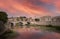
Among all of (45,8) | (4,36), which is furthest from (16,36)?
(45,8)

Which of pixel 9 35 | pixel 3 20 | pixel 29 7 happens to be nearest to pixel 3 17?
pixel 3 20

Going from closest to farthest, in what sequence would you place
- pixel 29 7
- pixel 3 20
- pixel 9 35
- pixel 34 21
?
1. pixel 9 35
2. pixel 3 20
3. pixel 29 7
4. pixel 34 21

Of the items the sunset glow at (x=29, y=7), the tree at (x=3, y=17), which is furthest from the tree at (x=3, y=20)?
the sunset glow at (x=29, y=7)

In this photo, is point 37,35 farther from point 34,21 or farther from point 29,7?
point 29,7

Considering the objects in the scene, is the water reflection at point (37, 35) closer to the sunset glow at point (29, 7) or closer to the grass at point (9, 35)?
the grass at point (9, 35)

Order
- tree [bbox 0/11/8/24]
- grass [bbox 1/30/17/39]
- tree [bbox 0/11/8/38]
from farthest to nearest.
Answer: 1. tree [bbox 0/11/8/24]
2. tree [bbox 0/11/8/38]
3. grass [bbox 1/30/17/39]

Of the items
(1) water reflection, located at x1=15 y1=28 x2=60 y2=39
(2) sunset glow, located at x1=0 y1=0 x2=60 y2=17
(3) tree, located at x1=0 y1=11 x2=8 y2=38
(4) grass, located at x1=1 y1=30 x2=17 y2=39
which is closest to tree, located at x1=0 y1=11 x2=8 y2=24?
(3) tree, located at x1=0 y1=11 x2=8 y2=38

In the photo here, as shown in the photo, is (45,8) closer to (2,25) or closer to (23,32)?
(23,32)

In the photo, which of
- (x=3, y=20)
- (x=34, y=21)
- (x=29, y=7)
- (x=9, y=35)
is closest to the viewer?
(x=9, y=35)

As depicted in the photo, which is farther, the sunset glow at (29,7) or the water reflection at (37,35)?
the sunset glow at (29,7)

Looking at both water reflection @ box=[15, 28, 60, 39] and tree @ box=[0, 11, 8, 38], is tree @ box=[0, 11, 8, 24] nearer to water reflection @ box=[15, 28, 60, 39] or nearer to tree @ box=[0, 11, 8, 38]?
tree @ box=[0, 11, 8, 38]

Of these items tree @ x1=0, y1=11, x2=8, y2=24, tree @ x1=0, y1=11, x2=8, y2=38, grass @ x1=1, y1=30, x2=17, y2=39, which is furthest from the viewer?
tree @ x1=0, y1=11, x2=8, y2=24

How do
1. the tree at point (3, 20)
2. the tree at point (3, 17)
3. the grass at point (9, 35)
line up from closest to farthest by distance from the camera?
1. the grass at point (9, 35)
2. the tree at point (3, 20)
3. the tree at point (3, 17)

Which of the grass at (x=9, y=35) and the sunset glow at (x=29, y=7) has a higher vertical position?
the sunset glow at (x=29, y=7)
